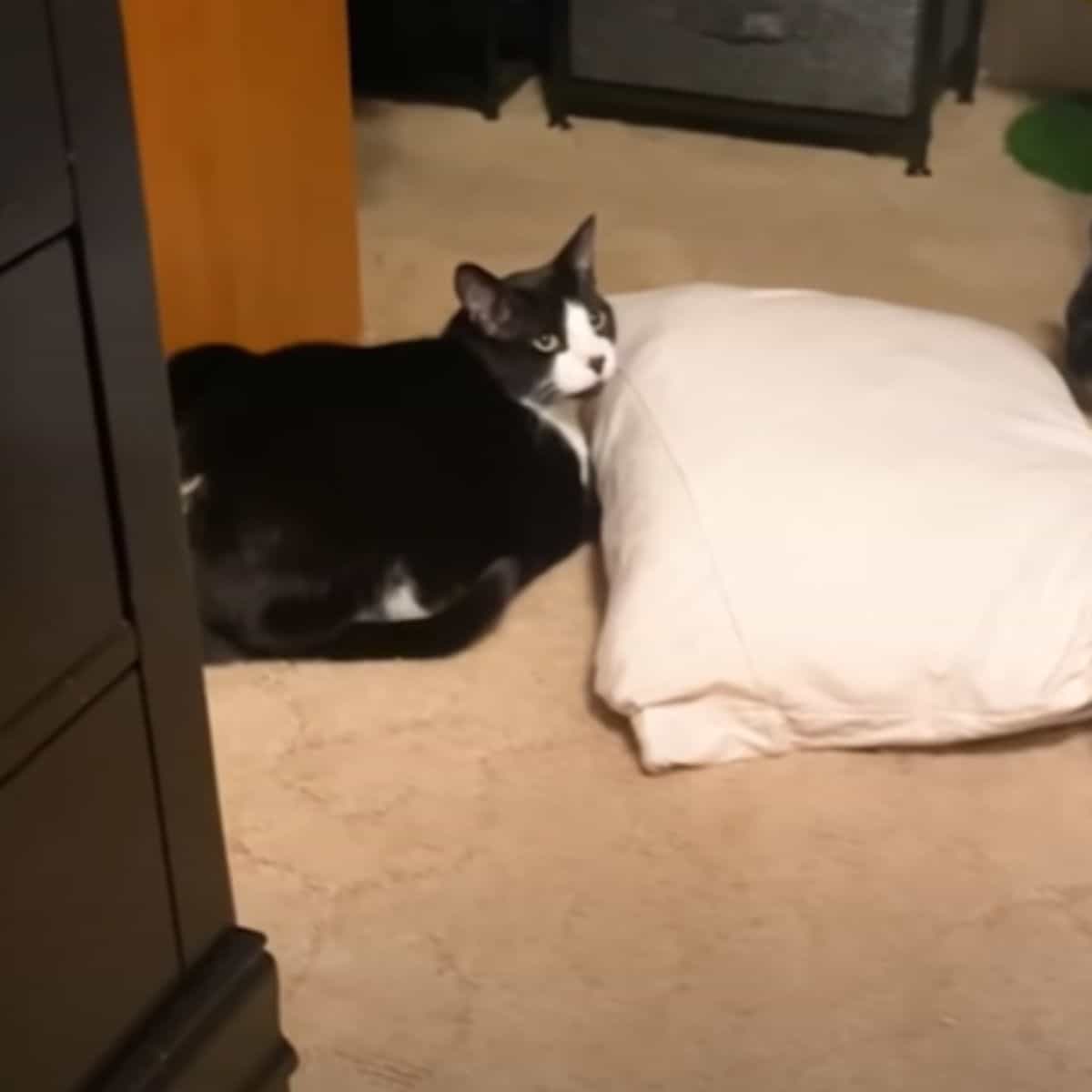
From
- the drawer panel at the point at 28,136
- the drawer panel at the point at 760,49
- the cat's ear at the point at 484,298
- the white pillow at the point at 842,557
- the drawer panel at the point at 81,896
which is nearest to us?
the drawer panel at the point at 28,136

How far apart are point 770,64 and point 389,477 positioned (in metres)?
1.21

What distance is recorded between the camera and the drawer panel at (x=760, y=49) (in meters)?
2.52

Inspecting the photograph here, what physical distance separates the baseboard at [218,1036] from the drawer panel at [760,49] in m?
1.76

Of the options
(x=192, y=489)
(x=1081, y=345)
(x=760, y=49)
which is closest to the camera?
(x=192, y=489)

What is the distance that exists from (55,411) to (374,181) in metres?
1.77

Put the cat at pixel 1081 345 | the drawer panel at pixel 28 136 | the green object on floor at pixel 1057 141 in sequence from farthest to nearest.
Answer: the green object on floor at pixel 1057 141, the cat at pixel 1081 345, the drawer panel at pixel 28 136

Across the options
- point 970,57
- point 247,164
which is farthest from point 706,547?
point 970,57

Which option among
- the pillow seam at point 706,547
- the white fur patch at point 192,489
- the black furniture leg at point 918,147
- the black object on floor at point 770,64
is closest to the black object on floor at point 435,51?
the black object on floor at point 770,64

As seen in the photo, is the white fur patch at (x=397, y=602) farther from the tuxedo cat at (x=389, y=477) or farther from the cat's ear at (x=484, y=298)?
the cat's ear at (x=484, y=298)

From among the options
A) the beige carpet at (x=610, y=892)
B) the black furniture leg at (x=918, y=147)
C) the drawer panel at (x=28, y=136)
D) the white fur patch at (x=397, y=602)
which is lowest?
the beige carpet at (x=610, y=892)

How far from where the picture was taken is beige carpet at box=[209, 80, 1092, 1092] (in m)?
1.31

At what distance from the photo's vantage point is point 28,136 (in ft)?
2.65

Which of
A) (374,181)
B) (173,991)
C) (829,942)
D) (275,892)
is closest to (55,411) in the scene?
(173,991)

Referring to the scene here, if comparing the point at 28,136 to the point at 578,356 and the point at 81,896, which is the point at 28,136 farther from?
→ the point at 578,356
